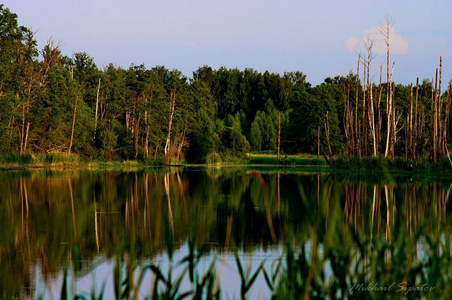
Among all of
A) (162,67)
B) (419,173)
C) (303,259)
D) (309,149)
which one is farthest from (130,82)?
(303,259)

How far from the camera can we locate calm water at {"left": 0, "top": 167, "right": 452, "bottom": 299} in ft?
29.7

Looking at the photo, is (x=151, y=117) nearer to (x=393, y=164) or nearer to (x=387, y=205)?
(x=393, y=164)

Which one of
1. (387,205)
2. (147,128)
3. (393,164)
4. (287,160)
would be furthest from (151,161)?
(387,205)

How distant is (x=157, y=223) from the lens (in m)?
5.57

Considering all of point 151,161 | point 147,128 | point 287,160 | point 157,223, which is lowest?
point 157,223

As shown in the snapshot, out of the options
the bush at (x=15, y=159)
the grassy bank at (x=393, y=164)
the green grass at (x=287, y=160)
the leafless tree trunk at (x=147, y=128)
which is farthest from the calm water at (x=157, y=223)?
the green grass at (x=287, y=160)

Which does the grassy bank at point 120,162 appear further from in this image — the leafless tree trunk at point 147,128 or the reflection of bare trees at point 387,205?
the reflection of bare trees at point 387,205

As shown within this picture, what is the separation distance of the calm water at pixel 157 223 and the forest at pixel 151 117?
63.6 ft

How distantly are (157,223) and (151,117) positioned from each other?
A: 62.1m

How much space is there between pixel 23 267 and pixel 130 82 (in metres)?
58.1

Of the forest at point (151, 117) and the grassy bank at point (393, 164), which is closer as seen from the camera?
the grassy bank at point (393, 164)

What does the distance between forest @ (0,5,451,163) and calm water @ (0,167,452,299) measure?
63.6 feet

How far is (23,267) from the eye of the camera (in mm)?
10172

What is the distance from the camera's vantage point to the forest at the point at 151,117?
162 ft
